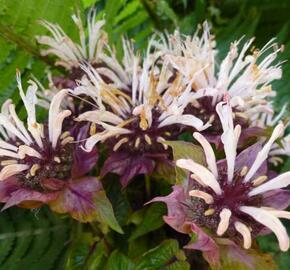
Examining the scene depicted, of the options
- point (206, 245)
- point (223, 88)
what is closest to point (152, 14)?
point (223, 88)

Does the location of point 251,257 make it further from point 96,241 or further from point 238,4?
point 238,4

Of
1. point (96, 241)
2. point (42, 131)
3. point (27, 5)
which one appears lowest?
point (96, 241)

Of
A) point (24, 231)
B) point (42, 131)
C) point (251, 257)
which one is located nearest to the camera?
point (251, 257)

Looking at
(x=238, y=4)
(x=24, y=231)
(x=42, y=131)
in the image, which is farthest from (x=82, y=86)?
(x=238, y=4)

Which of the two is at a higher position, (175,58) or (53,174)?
(175,58)

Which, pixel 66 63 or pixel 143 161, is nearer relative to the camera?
pixel 143 161

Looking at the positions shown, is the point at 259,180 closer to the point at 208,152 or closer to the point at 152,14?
the point at 208,152

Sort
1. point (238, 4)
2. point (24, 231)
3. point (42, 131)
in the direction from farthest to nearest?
1. point (238, 4)
2. point (24, 231)
3. point (42, 131)
